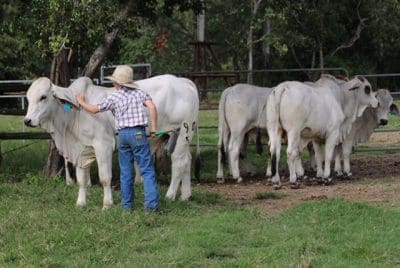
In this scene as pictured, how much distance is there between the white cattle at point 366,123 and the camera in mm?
13273

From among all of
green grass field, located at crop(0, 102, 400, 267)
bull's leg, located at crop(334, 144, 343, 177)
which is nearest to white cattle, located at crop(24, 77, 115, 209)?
green grass field, located at crop(0, 102, 400, 267)

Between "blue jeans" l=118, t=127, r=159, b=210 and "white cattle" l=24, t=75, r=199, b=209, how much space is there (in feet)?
1.47

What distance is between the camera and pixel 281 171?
13.8m

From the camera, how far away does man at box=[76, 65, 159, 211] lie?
8.33 m

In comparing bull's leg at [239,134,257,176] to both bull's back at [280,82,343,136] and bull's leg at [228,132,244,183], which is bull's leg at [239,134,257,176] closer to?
bull's leg at [228,132,244,183]

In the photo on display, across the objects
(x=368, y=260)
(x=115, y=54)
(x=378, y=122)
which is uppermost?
(x=115, y=54)

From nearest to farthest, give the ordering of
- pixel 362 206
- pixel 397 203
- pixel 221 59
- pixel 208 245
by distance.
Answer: pixel 208 245
pixel 362 206
pixel 397 203
pixel 221 59

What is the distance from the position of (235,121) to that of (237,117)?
0.08 meters

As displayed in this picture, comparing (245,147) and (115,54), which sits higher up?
(115,54)

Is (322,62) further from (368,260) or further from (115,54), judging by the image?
(368,260)

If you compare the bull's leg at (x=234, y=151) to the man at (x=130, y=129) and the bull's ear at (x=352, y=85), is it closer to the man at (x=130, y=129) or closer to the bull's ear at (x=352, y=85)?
the bull's ear at (x=352, y=85)

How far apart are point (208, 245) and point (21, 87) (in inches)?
565

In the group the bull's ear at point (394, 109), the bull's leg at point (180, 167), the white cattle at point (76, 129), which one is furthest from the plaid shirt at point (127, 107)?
the bull's ear at point (394, 109)

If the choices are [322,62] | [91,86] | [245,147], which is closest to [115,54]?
[245,147]
